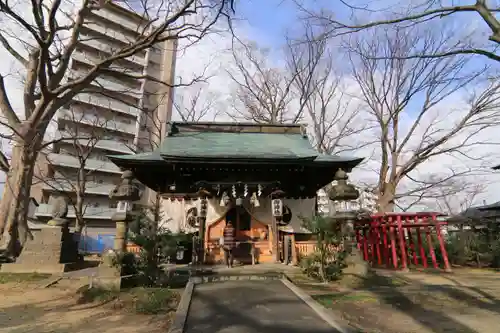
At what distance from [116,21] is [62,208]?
3744 cm

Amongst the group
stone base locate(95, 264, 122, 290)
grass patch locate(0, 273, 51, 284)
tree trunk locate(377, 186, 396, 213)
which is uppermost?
tree trunk locate(377, 186, 396, 213)

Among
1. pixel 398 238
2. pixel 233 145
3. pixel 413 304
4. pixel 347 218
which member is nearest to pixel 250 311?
pixel 413 304

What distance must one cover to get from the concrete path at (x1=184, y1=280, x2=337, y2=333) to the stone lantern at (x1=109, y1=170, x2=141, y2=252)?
2.66 metres

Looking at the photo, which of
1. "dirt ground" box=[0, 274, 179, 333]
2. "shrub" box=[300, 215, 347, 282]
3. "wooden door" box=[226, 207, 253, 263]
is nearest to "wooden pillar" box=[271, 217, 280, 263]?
"wooden door" box=[226, 207, 253, 263]

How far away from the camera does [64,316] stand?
625 centimetres

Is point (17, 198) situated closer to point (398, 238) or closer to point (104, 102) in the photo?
point (398, 238)

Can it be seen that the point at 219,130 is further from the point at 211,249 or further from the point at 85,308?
the point at 85,308

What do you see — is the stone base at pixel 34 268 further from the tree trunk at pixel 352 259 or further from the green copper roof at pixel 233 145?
the tree trunk at pixel 352 259

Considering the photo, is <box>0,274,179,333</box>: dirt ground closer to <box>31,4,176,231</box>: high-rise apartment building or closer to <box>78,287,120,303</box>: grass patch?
<box>78,287,120,303</box>: grass patch

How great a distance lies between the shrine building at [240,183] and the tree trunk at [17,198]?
3.54m

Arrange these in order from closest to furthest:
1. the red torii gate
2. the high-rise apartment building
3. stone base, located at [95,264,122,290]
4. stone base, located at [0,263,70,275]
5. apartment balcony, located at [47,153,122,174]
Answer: stone base, located at [95,264,122,290] → stone base, located at [0,263,70,275] → the red torii gate → the high-rise apartment building → apartment balcony, located at [47,153,122,174]

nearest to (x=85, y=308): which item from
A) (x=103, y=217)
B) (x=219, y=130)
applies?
(x=219, y=130)

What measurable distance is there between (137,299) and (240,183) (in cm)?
610

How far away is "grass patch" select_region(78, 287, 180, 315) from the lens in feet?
20.8
